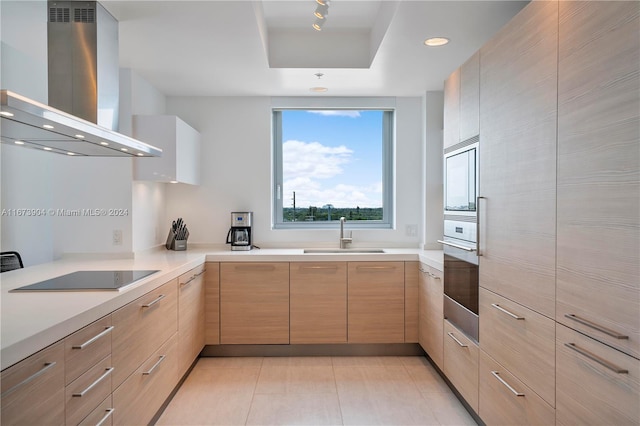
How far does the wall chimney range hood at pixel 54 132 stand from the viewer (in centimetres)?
145

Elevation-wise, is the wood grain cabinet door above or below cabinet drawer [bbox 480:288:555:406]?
above

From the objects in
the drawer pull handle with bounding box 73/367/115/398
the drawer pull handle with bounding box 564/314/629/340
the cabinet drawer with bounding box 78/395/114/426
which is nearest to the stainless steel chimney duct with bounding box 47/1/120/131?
the drawer pull handle with bounding box 73/367/115/398

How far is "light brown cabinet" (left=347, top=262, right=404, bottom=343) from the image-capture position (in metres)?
3.35

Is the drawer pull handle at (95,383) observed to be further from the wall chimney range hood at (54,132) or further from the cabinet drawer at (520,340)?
the cabinet drawer at (520,340)

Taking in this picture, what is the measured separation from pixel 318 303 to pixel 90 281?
178 centimetres

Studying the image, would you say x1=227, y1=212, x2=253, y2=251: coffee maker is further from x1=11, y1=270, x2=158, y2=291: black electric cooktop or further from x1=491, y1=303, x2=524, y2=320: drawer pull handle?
x1=491, y1=303, x2=524, y2=320: drawer pull handle

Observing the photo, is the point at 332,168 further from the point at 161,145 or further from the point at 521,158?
the point at 521,158

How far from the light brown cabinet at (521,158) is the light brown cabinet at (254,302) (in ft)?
5.62

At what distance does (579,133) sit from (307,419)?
203 centimetres

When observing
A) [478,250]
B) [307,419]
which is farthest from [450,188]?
[307,419]

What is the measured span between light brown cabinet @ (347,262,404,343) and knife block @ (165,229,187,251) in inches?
59.7

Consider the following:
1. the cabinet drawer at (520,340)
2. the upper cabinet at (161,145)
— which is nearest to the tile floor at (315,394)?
the cabinet drawer at (520,340)

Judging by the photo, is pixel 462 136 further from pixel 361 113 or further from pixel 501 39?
pixel 361 113

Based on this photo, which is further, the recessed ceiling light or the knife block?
the knife block
